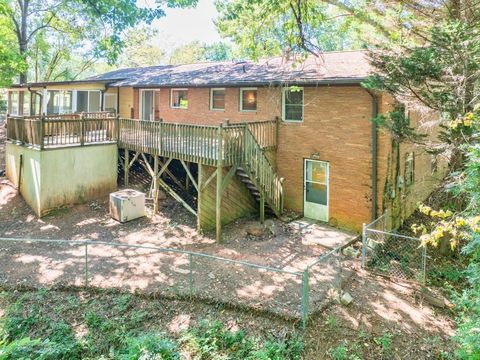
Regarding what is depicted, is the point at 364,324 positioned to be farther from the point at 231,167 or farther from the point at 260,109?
the point at 260,109

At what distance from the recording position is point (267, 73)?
15.0 m

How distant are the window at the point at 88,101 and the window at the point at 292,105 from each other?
39.6 ft

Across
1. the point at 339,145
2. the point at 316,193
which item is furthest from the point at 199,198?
the point at 339,145

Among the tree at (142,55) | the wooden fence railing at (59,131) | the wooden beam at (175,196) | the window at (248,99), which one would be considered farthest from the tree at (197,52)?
the wooden beam at (175,196)

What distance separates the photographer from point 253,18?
47.9 feet

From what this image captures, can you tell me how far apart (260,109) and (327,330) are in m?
9.42

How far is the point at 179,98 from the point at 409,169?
10.6m

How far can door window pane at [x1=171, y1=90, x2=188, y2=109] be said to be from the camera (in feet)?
57.9

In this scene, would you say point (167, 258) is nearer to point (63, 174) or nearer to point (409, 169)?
point (63, 174)

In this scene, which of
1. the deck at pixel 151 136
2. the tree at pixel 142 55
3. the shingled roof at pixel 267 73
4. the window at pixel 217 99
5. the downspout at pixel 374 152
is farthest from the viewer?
the tree at pixel 142 55

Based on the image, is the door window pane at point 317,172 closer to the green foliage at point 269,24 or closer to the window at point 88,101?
the green foliage at point 269,24

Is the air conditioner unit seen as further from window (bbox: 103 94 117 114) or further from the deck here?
window (bbox: 103 94 117 114)

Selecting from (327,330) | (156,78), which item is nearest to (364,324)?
(327,330)

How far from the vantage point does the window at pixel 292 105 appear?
13805mm
